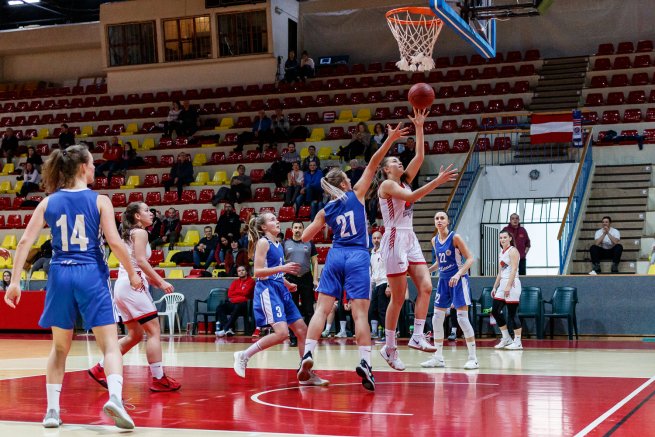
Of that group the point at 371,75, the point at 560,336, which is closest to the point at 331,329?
the point at 560,336

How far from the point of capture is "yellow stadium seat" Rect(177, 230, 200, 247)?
830 inches

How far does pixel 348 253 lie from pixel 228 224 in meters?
12.1

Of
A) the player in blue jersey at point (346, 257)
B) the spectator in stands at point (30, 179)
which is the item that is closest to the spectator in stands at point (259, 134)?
the spectator in stands at point (30, 179)

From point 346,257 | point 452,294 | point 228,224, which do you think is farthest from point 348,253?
point 228,224

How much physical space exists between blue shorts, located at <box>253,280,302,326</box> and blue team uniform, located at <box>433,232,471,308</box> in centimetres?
216

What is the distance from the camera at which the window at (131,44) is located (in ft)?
92.3

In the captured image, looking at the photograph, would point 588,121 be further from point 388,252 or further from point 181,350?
point 388,252

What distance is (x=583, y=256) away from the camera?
58.9ft

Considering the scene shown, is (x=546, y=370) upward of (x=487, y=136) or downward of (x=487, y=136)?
downward

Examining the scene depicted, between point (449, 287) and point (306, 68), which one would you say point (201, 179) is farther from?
point (449, 287)

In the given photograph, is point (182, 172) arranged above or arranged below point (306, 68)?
below

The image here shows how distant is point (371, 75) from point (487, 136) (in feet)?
17.6

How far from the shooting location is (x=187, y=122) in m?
25.6

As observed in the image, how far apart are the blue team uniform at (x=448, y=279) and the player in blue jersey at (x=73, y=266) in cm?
483
